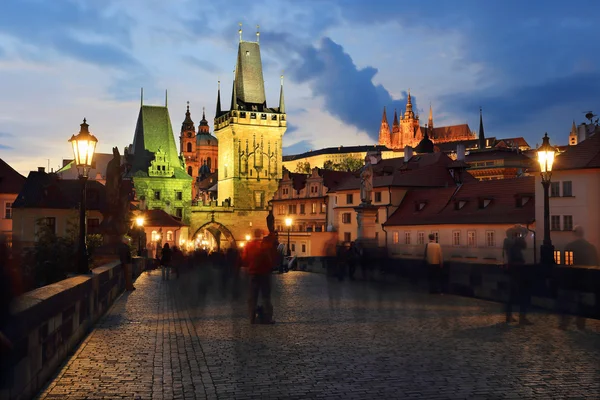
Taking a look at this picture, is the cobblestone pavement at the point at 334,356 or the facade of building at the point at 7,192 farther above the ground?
the facade of building at the point at 7,192

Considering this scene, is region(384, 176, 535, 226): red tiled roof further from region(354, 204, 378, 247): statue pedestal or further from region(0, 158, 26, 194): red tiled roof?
region(0, 158, 26, 194): red tiled roof

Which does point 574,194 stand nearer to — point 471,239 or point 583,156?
point 583,156

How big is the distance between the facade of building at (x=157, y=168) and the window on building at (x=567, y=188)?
67.6 m

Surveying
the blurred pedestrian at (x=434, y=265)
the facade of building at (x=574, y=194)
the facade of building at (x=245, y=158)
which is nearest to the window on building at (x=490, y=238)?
the facade of building at (x=574, y=194)

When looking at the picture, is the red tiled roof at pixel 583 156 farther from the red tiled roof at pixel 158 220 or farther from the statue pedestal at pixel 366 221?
the red tiled roof at pixel 158 220

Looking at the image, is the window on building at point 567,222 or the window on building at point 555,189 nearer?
the window on building at point 567,222

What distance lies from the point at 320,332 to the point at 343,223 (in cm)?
6284

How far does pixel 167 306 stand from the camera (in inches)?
781

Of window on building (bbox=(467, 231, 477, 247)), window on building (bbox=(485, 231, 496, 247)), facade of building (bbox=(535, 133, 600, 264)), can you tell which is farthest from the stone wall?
window on building (bbox=(467, 231, 477, 247))

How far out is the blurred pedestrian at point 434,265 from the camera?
20891 millimetres

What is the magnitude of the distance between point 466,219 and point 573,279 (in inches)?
1571

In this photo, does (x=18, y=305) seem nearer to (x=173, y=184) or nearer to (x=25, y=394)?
(x=25, y=394)

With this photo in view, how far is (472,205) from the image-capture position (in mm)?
57781

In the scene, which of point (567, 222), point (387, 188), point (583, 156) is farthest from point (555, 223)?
point (387, 188)
